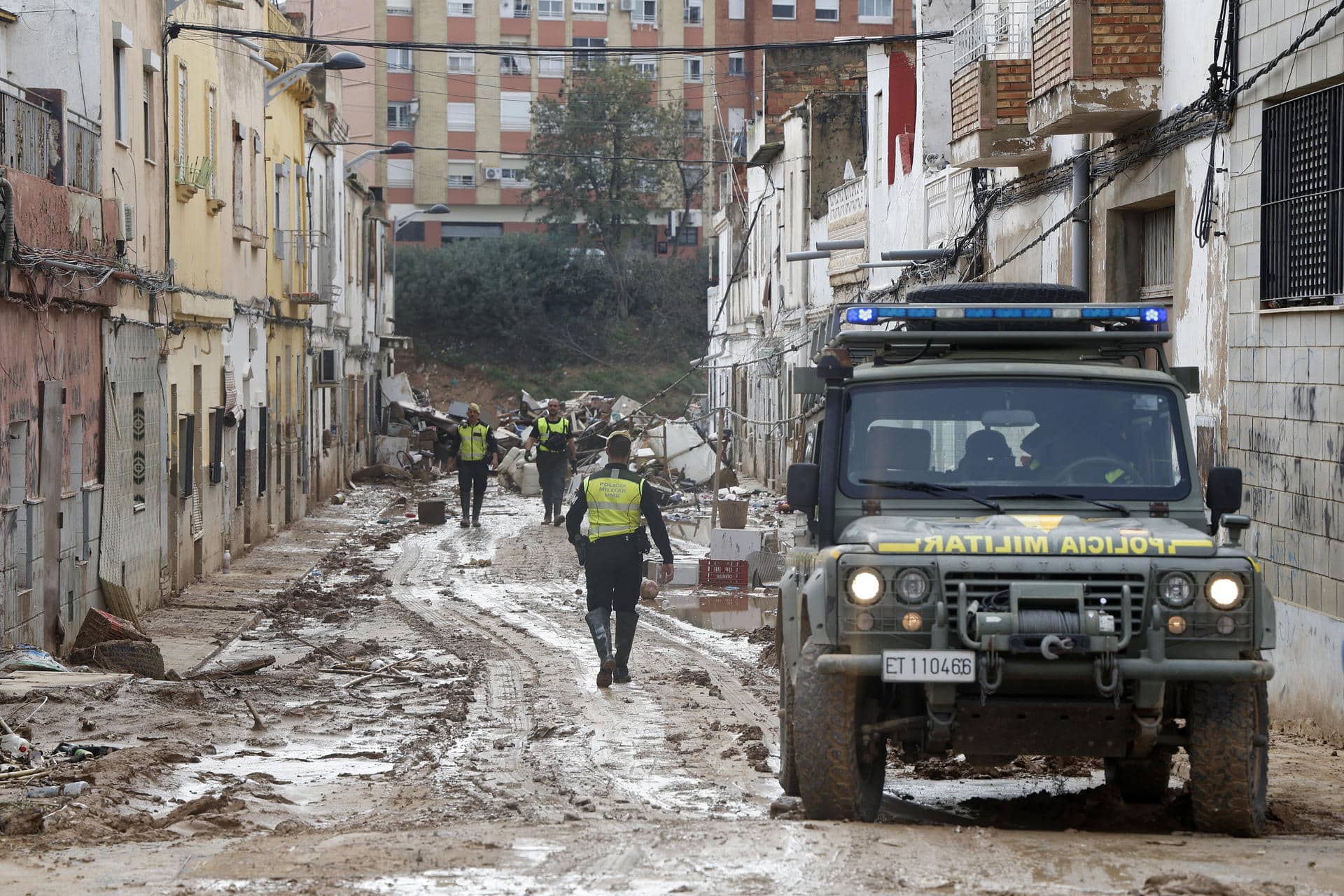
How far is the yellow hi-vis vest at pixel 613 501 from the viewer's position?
12492mm

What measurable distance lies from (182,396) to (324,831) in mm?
13516

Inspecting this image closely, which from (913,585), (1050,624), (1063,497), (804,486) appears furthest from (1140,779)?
(804,486)

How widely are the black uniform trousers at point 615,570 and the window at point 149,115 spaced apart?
331 inches

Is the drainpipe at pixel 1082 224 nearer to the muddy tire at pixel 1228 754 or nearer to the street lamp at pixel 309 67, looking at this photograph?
the muddy tire at pixel 1228 754

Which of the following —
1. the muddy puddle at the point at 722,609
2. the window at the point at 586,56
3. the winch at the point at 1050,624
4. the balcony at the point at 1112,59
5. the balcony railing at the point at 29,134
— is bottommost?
the muddy puddle at the point at 722,609

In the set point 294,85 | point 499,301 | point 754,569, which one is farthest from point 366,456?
point 754,569

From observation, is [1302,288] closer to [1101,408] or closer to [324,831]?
[1101,408]

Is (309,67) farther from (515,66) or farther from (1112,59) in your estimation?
(515,66)

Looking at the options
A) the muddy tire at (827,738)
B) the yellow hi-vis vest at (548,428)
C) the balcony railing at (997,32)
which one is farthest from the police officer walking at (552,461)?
the muddy tire at (827,738)

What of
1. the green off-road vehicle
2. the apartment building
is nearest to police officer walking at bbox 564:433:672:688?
the green off-road vehicle

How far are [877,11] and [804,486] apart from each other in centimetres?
6768

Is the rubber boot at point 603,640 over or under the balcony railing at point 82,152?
under

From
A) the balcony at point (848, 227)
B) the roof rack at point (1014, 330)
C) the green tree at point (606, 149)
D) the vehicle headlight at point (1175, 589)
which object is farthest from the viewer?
the green tree at point (606, 149)

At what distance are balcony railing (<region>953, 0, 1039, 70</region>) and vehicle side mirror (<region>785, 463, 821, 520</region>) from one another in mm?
11899
